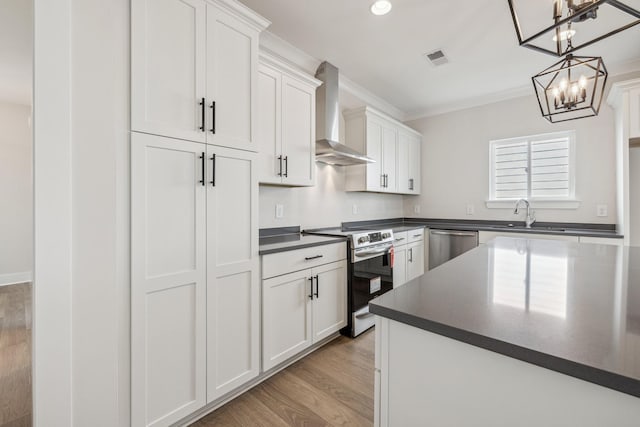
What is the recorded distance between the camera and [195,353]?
155 cm

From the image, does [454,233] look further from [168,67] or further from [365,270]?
[168,67]

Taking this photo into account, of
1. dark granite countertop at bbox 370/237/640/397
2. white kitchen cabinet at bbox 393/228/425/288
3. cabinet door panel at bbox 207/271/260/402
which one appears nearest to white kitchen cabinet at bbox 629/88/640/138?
dark granite countertop at bbox 370/237/640/397

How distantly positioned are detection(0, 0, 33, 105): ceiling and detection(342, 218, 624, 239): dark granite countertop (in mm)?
2847

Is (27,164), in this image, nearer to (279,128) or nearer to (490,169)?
(279,128)

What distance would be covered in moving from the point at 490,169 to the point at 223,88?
3735mm

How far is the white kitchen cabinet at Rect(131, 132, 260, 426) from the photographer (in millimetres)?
1373

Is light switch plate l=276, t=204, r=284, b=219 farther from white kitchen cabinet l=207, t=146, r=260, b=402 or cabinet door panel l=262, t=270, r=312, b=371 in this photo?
white kitchen cabinet l=207, t=146, r=260, b=402

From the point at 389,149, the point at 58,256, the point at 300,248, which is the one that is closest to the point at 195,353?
the point at 58,256

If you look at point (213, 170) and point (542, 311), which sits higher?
point (213, 170)

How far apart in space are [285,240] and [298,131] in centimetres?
96

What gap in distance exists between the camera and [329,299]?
2.43 metres

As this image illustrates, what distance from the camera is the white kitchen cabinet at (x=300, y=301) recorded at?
195 cm

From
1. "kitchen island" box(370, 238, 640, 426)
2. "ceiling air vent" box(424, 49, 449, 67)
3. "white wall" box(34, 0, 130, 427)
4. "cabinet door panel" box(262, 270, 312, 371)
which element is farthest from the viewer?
"ceiling air vent" box(424, 49, 449, 67)

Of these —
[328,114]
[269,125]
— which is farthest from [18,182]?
[328,114]
